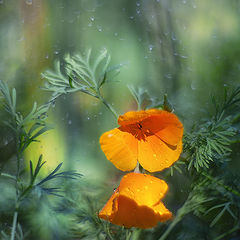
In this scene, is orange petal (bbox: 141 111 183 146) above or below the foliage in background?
above

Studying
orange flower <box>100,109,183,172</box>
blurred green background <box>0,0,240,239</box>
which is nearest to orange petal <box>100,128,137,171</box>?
orange flower <box>100,109,183,172</box>

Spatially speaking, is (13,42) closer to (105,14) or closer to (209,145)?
(105,14)

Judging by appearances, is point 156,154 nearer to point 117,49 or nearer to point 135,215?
point 135,215

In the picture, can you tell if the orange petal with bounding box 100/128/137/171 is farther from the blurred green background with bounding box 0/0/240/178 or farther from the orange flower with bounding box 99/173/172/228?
the blurred green background with bounding box 0/0/240/178

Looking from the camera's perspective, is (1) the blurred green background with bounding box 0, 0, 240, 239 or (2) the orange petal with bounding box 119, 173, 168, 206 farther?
(1) the blurred green background with bounding box 0, 0, 240, 239

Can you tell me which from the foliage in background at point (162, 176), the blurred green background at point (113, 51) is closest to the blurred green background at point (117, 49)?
the blurred green background at point (113, 51)

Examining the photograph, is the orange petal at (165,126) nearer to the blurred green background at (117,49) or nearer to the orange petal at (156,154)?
the orange petal at (156,154)

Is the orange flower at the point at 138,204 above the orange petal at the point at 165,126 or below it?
below

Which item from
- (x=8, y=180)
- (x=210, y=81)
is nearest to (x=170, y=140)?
(x=8, y=180)
